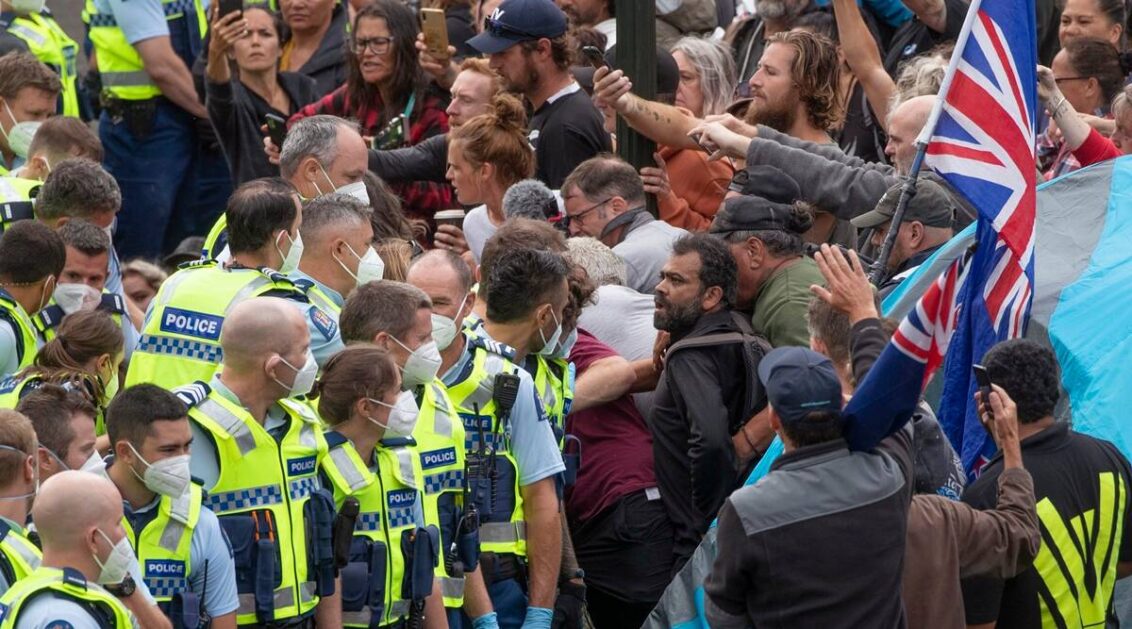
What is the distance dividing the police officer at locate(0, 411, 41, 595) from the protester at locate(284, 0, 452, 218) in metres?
4.14

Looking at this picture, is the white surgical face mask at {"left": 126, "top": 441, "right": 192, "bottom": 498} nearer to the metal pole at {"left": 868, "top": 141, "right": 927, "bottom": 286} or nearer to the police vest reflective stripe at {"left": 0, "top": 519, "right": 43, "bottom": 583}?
the police vest reflective stripe at {"left": 0, "top": 519, "right": 43, "bottom": 583}

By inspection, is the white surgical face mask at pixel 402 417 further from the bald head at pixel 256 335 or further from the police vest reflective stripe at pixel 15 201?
the police vest reflective stripe at pixel 15 201

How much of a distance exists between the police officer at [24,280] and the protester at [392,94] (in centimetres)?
237

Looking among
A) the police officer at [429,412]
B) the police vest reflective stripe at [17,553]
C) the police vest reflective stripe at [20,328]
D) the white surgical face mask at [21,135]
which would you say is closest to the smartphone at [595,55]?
the police officer at [429,412]

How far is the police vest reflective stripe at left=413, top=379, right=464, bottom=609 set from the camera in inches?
235

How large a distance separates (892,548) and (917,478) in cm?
78

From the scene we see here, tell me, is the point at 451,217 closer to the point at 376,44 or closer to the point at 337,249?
the point at 376,44

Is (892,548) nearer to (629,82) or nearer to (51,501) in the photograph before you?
(51,501)

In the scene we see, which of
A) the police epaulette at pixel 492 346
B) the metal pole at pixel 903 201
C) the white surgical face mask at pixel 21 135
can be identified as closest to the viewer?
the metal pole at pixel 903 201

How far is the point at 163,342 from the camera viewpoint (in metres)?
6.27

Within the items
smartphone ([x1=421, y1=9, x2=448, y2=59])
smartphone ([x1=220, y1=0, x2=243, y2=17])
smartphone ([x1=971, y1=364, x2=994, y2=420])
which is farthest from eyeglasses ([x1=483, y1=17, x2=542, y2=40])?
smartphone ([x1=971, y1=364, x2=994, y2=420])

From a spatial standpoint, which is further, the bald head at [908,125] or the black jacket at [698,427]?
the bald head at [908,125]

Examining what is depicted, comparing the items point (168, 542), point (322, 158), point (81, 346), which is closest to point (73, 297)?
point (81, 346)

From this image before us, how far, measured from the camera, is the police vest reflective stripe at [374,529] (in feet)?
18.5
